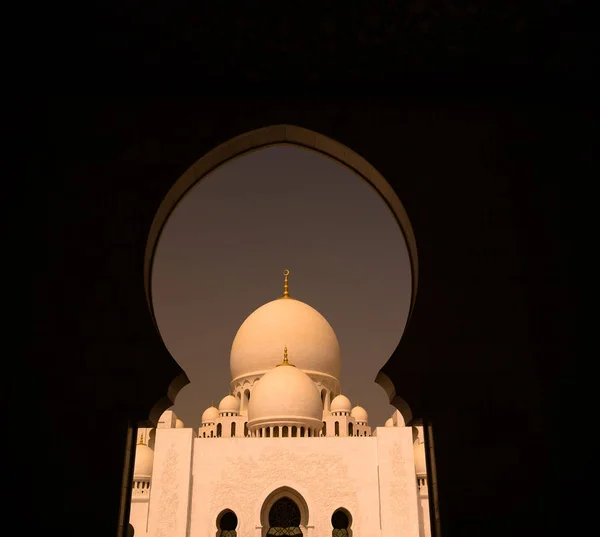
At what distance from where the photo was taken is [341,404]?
18172 millimetres

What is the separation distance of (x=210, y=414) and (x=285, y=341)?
12.0 feet

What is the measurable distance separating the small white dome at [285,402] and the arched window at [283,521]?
226cm

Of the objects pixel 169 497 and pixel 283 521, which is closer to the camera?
pixel 169 497

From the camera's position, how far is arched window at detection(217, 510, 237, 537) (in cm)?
1345

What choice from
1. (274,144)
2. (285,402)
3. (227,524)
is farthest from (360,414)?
(274,144)

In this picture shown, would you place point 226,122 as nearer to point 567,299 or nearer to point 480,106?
point 480,106

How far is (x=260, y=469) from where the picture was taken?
13602 millimetres

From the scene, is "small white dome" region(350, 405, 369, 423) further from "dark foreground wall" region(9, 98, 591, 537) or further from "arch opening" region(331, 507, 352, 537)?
"dark foreground wall" region(9, 98, 591, 537)

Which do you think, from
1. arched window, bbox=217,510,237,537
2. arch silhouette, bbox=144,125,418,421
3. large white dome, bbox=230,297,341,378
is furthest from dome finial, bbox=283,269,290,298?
arch silhouette, bbox=144,125,418,421

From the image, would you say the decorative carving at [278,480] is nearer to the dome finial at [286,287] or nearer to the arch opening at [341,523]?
the arch opening at [341,523]

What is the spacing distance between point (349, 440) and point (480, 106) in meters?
12.1

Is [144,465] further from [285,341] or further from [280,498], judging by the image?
[285,341]

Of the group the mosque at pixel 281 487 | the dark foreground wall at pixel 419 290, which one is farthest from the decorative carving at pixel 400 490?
the dark foreground wall at pixel 419 290

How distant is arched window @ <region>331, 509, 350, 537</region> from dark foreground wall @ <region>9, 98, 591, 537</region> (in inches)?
478
